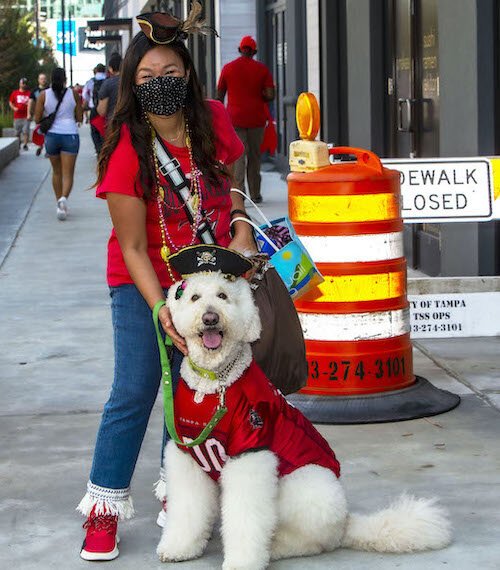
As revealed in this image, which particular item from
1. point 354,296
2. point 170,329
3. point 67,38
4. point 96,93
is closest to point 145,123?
point 170,329

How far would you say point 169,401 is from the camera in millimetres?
4191

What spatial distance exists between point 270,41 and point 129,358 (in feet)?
63.8

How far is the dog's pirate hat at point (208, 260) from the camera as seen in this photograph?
3.96 metres

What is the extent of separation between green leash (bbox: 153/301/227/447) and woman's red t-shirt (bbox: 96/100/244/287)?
0.26 m

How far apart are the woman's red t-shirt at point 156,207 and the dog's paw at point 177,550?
87 centimetres

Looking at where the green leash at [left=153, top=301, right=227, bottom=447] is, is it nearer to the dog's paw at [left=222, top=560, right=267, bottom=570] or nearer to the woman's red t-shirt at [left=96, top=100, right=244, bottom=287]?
the woman's red t-shirt at [left=96, top=100, right=244, bottom=287]

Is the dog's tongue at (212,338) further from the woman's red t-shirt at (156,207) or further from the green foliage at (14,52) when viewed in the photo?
the green foliage at (14,52)

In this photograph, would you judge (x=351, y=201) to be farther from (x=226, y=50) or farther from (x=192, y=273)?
(x=226, y=50)

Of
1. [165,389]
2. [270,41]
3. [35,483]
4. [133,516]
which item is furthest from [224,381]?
[270,41]

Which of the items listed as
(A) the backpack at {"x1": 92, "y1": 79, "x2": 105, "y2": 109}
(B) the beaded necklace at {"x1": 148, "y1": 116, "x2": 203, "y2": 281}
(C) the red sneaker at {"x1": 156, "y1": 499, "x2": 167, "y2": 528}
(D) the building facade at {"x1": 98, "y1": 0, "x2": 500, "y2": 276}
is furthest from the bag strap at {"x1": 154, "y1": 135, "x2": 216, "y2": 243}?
(A) the backpack at {"x1": 92, "y1": 79, "x2": 105, "y2": 109}

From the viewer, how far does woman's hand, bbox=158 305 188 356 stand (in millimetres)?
3980

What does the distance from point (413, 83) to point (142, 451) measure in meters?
6.24

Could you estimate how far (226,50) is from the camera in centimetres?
2470

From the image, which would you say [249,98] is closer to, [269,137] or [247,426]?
[269,137]
